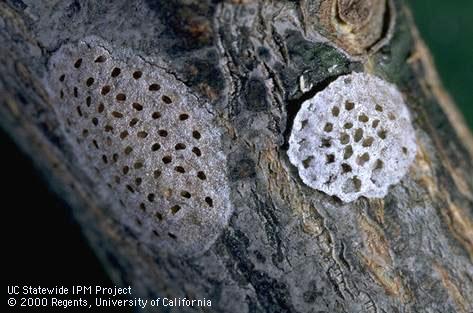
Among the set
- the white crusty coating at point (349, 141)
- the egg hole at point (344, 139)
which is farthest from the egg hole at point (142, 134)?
the egg hole at point (344, 139)

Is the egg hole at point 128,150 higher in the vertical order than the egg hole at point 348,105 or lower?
lower

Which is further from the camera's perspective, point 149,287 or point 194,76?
point 149,287

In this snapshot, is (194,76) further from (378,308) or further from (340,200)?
(378,308)

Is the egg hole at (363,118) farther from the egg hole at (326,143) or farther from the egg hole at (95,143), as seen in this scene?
the egg hole at (95,143)

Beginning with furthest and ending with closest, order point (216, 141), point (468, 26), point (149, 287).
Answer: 1. point (468, 26)
2. point (149, 287)
3. point (216, 141)

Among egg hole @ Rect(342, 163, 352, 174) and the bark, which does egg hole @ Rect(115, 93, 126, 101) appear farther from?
egg hole @ Rect(342, 163, 352, 174)

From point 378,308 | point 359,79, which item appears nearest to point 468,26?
point 359,79
